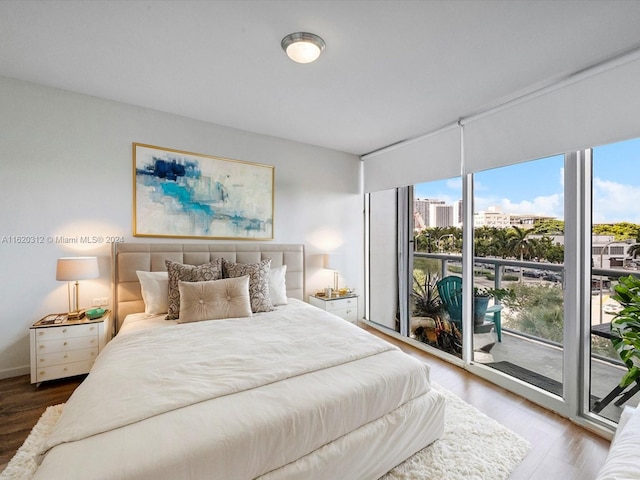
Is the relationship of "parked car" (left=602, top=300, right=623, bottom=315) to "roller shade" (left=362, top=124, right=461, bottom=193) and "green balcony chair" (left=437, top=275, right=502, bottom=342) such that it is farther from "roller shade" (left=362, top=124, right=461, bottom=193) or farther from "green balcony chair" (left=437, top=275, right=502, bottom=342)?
"roller shade" (left=362, top=124, right=461, bottom=193)

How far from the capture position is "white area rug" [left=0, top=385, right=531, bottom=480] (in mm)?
1612

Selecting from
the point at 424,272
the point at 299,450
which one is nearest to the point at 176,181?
the point at 299,450

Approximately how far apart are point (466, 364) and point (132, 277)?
3426 millimetres

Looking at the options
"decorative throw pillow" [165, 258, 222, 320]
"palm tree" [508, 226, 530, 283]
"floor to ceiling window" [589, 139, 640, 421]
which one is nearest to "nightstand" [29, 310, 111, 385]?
"decorative throw pillow" [165, 258, 222, 320]

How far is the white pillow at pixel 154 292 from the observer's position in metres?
2.61

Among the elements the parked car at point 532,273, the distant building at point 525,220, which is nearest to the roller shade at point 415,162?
the distant building at point 525,220

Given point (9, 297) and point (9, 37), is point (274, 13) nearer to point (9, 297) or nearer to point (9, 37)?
point (9, 37)

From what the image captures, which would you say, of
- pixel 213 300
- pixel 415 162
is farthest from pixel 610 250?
pixel 213 300

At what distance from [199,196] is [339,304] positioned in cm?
214

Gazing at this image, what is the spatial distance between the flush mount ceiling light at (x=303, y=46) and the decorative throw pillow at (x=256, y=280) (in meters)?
1.86

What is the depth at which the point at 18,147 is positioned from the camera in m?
2.47

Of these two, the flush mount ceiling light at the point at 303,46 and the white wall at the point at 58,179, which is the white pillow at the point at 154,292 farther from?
the flush mount ceiling light at the point at 303,46

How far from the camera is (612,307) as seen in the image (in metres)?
2.11

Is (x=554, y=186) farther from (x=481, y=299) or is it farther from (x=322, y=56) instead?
(x=322, y=56)
